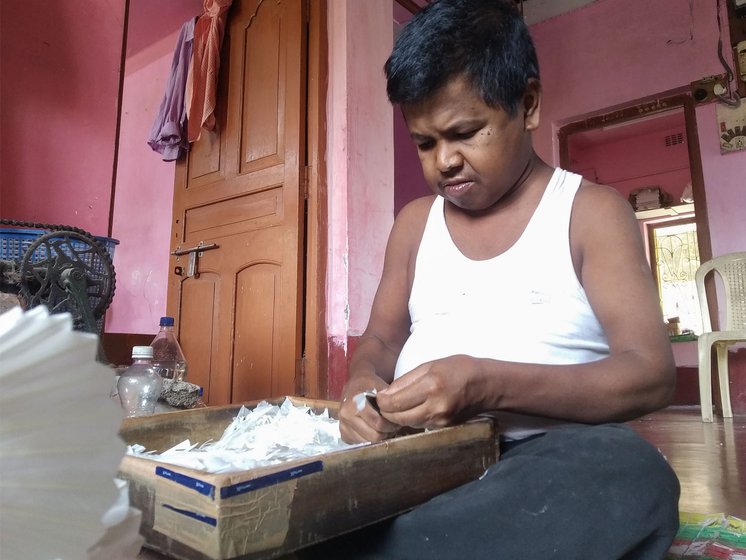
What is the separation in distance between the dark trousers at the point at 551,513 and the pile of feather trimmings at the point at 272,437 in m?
0.13

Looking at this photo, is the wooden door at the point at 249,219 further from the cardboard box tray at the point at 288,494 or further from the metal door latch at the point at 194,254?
the cardboard box tray at the point at 288,494

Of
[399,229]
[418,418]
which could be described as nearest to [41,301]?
[399,229]

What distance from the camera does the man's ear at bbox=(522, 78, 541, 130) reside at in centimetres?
89

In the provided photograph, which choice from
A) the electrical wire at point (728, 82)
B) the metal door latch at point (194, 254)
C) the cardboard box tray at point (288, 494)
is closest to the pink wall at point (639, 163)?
the electrical wire at point (728, 82)

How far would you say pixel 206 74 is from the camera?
2.75m

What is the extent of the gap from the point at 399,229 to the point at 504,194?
245mm

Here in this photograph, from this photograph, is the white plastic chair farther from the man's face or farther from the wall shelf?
the wall shelf

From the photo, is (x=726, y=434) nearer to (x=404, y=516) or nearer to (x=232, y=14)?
(x=404, y=516)

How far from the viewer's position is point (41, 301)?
1346 mm

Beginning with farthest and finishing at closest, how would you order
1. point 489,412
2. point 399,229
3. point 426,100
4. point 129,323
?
point 129,323 < point 399,229 < point 426,100 < point 489,412

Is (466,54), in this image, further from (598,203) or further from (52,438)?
(52,438)

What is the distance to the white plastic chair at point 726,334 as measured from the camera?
2.93 meters

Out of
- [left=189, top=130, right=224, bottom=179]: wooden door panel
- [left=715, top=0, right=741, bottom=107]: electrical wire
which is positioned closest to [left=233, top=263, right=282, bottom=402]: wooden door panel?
[left=189, top=130, right=224, bottom=179]: wooden door panel

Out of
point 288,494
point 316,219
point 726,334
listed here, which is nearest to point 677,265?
point 726,334
